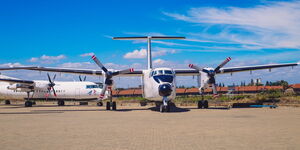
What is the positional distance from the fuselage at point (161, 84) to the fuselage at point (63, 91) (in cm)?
1584

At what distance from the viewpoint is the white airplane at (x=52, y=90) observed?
38344 millimetres

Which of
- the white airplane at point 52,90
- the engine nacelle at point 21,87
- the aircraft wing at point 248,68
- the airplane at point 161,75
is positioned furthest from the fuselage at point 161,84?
the engine nacelle at point 21,87

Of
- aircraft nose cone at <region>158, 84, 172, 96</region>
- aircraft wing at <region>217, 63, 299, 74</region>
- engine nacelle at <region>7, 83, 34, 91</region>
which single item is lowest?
aircraft nose cone at <region>158, 84, 172, 96</region>

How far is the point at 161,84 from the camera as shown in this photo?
71.6ft

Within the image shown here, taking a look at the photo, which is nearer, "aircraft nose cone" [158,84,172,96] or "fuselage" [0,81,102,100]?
"aircraft nose cone" [158,84,172,96]

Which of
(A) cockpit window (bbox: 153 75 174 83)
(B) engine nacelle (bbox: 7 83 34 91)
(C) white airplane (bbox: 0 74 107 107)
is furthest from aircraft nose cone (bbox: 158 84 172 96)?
(B) engine nacelle (bbox: 7 83 34 91)

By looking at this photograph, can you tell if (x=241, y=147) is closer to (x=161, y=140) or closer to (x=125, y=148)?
(x=161, y=140)

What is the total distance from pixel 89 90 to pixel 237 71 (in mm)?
19727

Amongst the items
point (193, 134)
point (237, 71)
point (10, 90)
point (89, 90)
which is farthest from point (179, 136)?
point (10, 90)

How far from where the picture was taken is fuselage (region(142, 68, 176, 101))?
70.0ft

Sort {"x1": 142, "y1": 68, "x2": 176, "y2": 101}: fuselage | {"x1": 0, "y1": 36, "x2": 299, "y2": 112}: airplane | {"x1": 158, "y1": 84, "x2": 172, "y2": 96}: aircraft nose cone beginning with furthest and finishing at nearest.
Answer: {"x1": 0, "y1": 36, "x2": 299, "y2": 112}: airplane, {"x1": 142, "y1": 68, "x2": 176, "y2": 101}: fuselage, {"x1": 158, "y1": 84, "x2": 172, "y2": 96}: aircraft nose cone

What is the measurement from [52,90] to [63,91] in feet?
5.77

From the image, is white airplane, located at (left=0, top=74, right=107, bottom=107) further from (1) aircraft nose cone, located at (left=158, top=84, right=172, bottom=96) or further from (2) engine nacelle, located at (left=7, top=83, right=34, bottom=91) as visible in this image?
(1) aircraft nose cone, located at (left=158, top=84, right=172, bottom=96)

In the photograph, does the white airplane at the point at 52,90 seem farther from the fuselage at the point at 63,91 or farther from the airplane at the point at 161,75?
the airplane at the point at 161,75
